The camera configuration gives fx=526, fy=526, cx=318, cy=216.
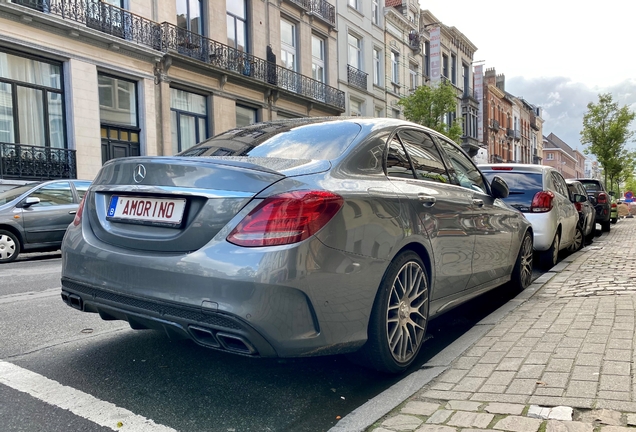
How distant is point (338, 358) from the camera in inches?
137

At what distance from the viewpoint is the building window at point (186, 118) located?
18656mm

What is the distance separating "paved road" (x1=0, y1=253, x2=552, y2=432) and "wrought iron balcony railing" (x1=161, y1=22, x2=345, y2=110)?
15.7 m

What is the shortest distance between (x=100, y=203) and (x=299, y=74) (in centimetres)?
2200

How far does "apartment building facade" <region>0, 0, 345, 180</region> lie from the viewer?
1427 cm

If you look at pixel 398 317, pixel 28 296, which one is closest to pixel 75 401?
pixel 398 317

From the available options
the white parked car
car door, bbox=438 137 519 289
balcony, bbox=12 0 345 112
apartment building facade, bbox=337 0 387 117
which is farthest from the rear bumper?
apartment building facade, bbox=337 0 387 117

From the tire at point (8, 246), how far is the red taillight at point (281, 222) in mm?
8347

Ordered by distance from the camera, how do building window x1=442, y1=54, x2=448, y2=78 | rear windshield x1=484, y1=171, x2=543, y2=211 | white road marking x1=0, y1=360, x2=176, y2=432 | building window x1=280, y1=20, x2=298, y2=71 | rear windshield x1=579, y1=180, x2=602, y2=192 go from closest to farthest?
white road marking x1=0, y1=360, x2=176, y2=432 < rear windshield x1=484, y1=171, x2=543, y2=211 < rear windshield x1=579, y1=180, x2=602, y2=192 < building window x1=280, y1=20, x2=298, y2=71 < building window x1=442, y1=54, x2=448, y2=78

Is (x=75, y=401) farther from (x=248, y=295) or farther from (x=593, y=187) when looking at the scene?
(x=593, y=187)

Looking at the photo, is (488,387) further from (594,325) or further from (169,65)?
(169,65)

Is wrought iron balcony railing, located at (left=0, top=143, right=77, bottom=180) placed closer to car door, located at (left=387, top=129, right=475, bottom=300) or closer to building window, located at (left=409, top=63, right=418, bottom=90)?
car door, located at (left=387, top=129, right=475, bottom=300)

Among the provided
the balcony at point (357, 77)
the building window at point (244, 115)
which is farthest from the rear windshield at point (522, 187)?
the balcony at point (357, 77)

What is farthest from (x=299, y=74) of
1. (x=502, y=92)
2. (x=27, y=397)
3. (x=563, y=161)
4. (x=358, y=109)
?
(x=563, y=161)

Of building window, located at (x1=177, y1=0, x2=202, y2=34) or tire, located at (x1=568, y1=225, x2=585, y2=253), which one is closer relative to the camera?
tire, located at (x1=568, y1=225, x2=585, y2=253)
